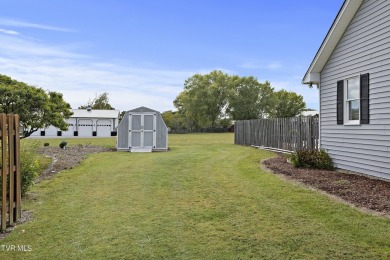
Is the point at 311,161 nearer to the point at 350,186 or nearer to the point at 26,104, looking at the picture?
the point at 350,186

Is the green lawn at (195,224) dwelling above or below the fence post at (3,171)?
below

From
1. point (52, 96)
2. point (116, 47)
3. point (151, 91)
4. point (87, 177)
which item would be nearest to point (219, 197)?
point (87, 177)

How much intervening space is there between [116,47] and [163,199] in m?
14.3

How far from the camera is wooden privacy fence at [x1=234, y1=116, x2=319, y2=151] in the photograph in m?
13.5

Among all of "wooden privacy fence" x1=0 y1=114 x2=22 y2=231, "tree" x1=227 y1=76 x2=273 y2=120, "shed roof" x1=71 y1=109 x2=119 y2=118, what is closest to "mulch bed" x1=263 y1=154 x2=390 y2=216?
"wooden privacy fence" x1=0 y1=114 x2=22 y2=231

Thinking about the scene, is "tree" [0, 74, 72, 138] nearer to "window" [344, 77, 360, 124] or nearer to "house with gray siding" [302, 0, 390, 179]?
"house with gray siding" [302, 0, 390, 179]

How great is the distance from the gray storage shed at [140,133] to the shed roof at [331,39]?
9.90 m

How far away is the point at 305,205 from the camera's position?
581 centimetres

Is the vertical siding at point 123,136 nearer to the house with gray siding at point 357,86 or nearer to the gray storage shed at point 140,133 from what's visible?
the gray storage shed at point 140,133

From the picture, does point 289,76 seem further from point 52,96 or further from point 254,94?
point 52,96

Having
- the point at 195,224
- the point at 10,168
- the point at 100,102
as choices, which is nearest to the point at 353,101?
the point at 195,224

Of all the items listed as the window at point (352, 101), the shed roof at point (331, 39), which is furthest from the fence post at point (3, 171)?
the shed roof at point (331, 39)

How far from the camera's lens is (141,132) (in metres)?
19.5

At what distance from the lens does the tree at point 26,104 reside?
12.8 metres
